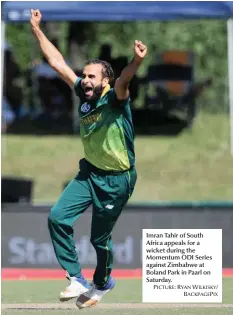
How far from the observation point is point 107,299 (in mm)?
9250

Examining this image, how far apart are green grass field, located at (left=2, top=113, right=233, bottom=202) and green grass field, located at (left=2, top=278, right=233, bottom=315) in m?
7.83

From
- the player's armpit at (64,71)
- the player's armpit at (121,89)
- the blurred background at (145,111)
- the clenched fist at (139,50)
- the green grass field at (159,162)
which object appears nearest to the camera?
the clenched fist at (139,50)

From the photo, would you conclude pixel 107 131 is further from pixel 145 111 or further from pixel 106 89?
pixel 145 111

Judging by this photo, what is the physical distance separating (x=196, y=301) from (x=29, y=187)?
562 cm

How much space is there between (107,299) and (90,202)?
67.8 inches

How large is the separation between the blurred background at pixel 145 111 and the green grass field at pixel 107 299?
542cm

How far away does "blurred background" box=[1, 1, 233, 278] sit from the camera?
723 inches

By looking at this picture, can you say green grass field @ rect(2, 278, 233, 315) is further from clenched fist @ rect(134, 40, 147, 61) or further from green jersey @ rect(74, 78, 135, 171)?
clenched fist @ rect(134, 40, 147, 61)

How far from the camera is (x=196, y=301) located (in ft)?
25.6

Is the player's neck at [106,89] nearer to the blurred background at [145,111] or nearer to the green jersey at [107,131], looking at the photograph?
the green jersey at [107,131]

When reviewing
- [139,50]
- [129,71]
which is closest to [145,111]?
[129,71]

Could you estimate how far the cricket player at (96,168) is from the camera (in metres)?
7.51

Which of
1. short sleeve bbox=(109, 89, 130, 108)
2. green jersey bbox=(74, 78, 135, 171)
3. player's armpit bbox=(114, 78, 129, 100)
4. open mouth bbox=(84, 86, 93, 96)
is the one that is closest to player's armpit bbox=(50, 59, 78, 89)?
green jersey bbox=(74, 78, 135, 171)

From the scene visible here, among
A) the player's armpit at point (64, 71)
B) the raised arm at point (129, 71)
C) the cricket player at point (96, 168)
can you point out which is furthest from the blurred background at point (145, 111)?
the raised arm at point (129, 71)
